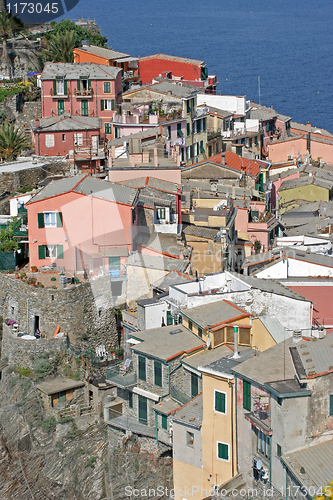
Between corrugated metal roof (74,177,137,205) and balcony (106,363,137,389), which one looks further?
corrugated metal roof (74,177,137,205)

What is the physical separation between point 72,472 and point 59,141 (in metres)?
22.5

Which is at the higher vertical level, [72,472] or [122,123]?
[122,123]

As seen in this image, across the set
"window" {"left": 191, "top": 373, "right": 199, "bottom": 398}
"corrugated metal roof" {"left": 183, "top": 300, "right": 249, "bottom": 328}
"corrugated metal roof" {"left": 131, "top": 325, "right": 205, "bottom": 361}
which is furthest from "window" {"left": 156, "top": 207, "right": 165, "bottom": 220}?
"window" {"left": 191, "top": 373, "right": 199, "bottom": 398}

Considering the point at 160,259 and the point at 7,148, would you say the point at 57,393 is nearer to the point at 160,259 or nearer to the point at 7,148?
the point at 160,259

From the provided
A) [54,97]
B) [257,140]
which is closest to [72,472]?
[54,97]

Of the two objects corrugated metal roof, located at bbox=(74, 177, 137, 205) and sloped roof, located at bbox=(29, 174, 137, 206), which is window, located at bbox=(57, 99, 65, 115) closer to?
sloped roof, located at bbox=(29, 174, 137, 206)

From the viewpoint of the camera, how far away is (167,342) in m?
24.5

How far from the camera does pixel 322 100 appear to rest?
12631 cm

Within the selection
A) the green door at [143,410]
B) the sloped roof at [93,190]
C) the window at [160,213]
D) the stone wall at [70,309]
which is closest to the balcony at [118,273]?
the stone wall at [70,309]

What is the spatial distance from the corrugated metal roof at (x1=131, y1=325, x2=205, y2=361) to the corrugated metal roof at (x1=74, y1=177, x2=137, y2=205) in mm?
7275

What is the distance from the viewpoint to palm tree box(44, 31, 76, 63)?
191 feet

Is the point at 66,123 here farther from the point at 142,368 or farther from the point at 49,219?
the point at 142,368

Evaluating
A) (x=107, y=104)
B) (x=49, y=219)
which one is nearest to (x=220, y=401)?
(x=49, y=219)

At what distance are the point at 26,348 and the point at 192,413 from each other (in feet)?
28.9
